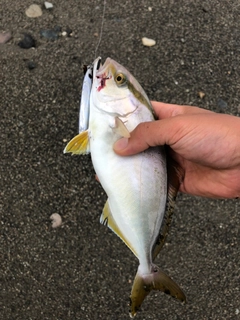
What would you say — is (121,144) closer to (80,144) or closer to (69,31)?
(80,144)

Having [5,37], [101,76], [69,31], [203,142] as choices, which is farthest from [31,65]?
[203,142]

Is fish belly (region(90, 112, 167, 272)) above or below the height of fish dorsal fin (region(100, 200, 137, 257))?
above

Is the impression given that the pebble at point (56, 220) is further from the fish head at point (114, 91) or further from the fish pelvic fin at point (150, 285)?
the fish head at point (114, 91)

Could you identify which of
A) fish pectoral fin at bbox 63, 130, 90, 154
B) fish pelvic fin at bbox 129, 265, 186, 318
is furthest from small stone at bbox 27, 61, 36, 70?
fish pelvic fin at bbox 129, 265, 186, 318

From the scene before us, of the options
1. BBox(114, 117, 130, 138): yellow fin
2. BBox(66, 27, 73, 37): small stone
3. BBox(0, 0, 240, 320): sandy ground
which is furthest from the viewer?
BBox(66, 27, 73, 37): small stone

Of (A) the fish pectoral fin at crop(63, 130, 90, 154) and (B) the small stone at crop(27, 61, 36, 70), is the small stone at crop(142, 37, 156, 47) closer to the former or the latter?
(B) the small stone at crop(27, 61, 36, 70)

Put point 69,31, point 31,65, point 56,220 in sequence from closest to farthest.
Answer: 1. point 56,220
2. point 31,65
3. point 69,31

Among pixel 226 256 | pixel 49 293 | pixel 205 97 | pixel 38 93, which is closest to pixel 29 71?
pixel 38 93
